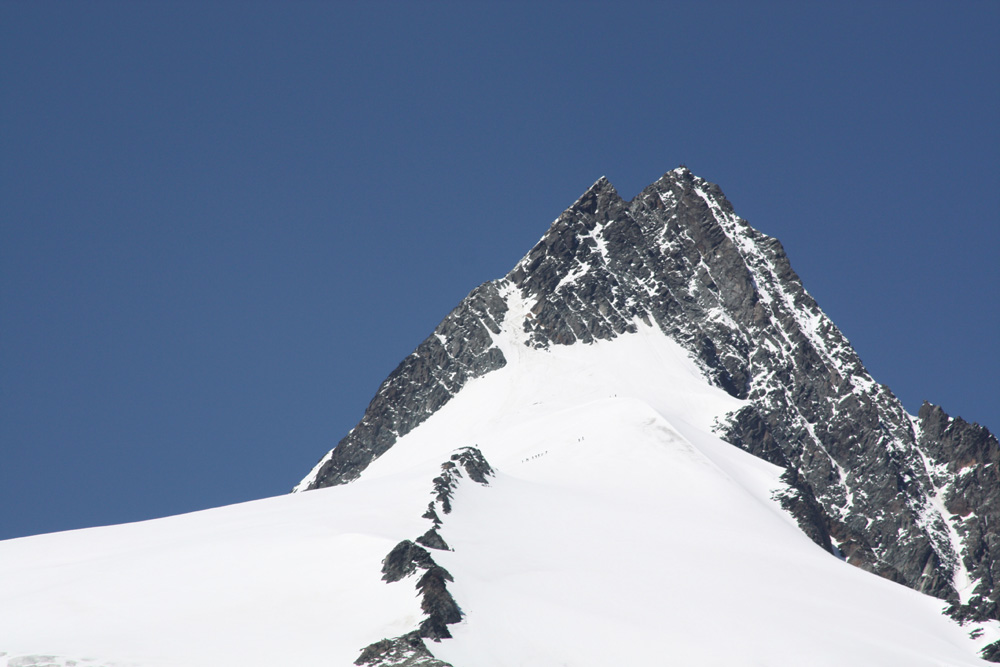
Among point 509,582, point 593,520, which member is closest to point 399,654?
point 509,582

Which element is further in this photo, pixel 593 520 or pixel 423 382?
pixel 423 382

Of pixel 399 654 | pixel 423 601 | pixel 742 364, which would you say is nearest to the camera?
pixel 399 654

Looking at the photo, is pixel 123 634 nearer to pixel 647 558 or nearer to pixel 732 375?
pixel 647 558

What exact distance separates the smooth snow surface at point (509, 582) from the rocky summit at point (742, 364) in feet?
172

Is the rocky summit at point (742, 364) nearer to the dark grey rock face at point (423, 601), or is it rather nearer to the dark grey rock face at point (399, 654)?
the dark grey rock face at point (423, 601)

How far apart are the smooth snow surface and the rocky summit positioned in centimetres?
5229

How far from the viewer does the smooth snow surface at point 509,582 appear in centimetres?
4884

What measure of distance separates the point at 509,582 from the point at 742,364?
11432cm

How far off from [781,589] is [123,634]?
36.7 m

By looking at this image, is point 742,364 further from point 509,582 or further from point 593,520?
point 509,582

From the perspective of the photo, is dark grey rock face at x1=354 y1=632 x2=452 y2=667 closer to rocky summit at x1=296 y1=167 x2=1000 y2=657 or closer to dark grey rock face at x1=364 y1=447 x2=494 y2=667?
dark grey rock face at x1=364 y1=447 x2=494 y2=667

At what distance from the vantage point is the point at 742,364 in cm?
16750

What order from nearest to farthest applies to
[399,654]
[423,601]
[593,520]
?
[399,654]
[423,601]
[593,520]

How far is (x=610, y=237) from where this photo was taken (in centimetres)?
18838
